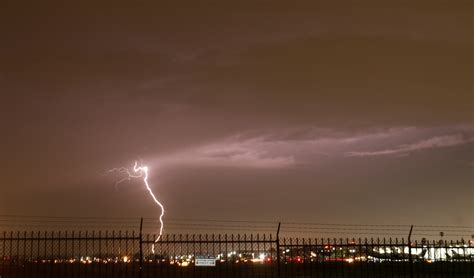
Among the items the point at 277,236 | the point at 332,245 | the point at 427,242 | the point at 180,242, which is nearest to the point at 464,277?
the point at 427,242

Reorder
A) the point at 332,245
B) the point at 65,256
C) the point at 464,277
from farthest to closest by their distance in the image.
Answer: the point at 464,277, the point at 332,245, the point at 65,256

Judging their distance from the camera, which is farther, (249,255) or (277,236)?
(249,255)

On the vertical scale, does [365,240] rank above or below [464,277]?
above

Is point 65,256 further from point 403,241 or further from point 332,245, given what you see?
point 403,241

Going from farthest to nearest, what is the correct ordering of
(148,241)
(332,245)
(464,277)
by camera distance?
(464,277) → (332,245) → (148,241)

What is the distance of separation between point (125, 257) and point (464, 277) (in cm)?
1825

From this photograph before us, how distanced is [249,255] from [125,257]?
4.93 m

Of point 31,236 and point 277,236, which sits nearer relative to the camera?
point 31,236

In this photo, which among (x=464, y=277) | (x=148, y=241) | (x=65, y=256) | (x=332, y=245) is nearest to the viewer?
(x=65, y=256)

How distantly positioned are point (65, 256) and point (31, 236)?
1380 mm

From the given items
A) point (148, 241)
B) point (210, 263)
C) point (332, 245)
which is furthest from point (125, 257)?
point (332, 245)

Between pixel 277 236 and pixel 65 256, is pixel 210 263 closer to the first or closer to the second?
pixel 277 236

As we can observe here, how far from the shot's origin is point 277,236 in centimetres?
1948

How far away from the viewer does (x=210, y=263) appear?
1906 cm
